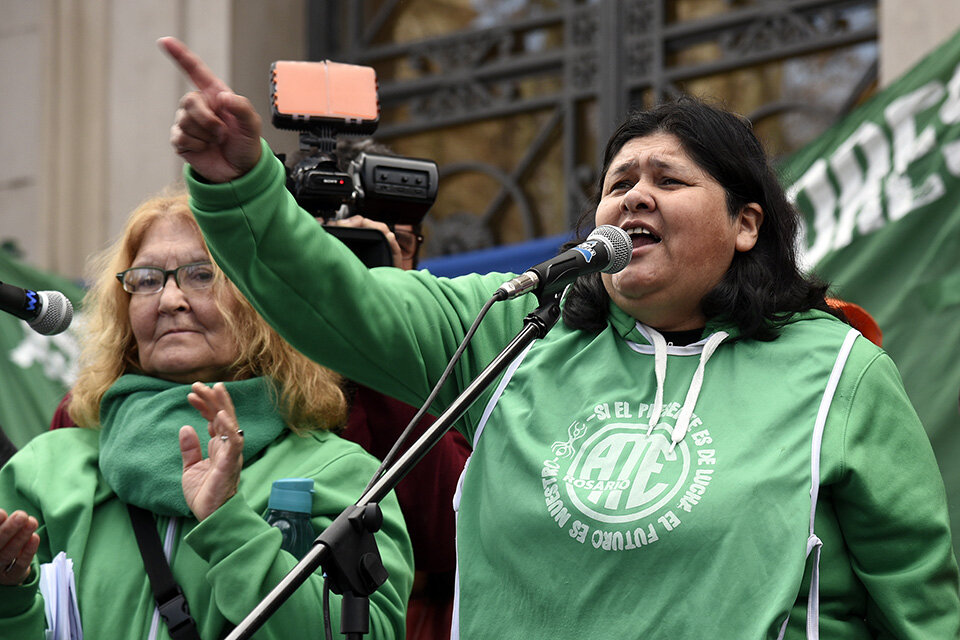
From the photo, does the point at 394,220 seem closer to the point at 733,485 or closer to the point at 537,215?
the point at 733,485

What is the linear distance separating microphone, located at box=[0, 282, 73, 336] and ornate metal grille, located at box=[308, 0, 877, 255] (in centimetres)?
451

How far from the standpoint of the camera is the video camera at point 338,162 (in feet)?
9.51

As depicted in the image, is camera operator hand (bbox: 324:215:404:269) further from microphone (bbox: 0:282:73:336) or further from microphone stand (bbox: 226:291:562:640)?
microphone stand (bbox: 226:291:562:640)

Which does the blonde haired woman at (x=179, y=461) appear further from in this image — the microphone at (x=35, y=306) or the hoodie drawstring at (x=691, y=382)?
the hoodie drawstring at (x=691, y=382)

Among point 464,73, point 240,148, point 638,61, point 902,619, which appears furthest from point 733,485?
point 464,73

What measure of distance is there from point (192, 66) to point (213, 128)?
13 centimetres

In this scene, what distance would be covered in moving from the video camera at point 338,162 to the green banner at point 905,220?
1483 mm

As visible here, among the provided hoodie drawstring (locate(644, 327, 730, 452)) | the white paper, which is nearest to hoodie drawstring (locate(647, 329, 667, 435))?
hoodie drawstring (locate(644, 327, 730, 452))

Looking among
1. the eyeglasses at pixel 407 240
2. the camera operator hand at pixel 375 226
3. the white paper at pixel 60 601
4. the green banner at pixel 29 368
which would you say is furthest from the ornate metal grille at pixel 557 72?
the white paper at pixel 60 601

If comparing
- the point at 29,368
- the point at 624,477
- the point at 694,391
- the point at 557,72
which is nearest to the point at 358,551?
the point at 624,477

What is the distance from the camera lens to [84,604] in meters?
2.73

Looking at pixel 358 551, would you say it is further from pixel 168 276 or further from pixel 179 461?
pixel 168 276

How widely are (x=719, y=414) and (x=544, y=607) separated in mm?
417

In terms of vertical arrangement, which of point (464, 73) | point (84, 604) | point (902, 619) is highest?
point (464, 73)
